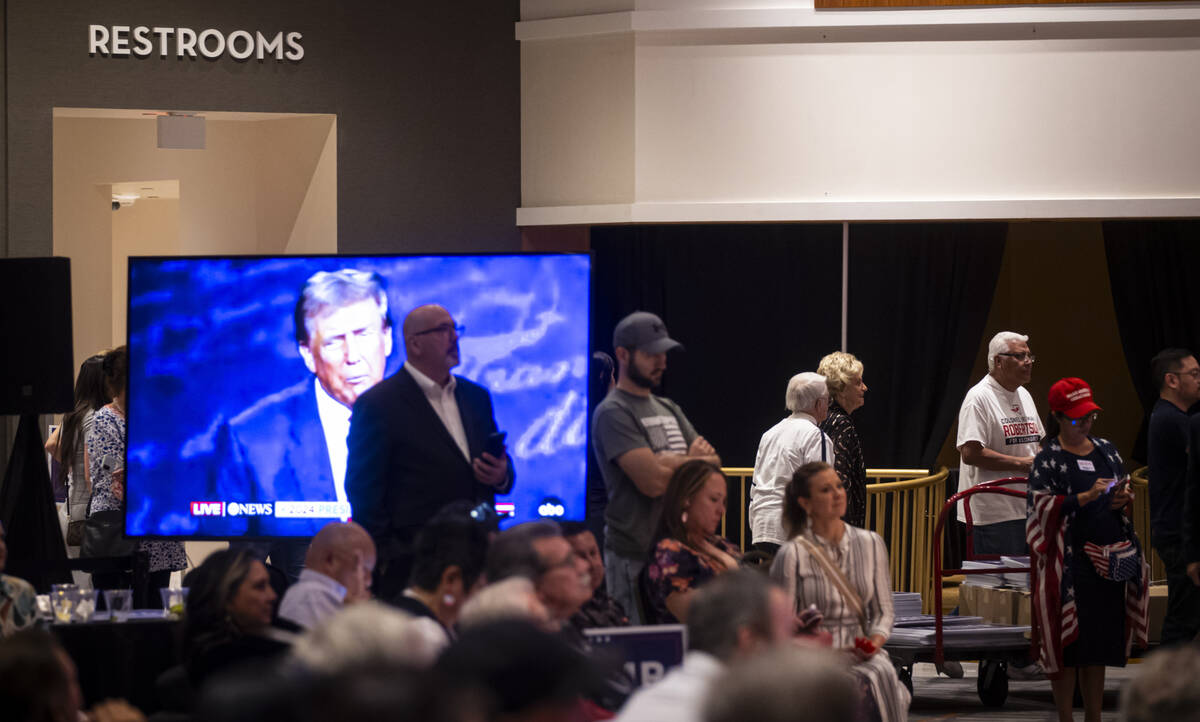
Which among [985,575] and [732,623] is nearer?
[732,623]

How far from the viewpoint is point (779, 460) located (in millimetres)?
6379

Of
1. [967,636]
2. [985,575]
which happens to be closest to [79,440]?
[967,636]

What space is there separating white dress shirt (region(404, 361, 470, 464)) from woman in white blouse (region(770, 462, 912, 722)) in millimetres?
1144

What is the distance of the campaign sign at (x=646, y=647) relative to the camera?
3.79 metres

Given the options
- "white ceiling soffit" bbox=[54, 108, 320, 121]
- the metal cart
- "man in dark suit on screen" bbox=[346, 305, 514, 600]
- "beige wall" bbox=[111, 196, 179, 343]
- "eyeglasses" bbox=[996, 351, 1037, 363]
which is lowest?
the metal cart

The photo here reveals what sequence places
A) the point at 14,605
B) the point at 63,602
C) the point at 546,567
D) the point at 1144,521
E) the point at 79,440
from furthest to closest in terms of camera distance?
1. the point at 1144,521
2. the point at 79,440
3. the point at 63,602
4. the point at 14,605
5. the point at 546,567

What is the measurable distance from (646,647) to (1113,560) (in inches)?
103

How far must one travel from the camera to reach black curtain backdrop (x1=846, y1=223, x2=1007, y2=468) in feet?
28.1

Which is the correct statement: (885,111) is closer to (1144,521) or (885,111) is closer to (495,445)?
(1144,521)

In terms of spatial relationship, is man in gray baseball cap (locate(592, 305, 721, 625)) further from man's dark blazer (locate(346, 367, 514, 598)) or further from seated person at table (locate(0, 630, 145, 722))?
seated person at table (locate(0, 630, 145, 722))

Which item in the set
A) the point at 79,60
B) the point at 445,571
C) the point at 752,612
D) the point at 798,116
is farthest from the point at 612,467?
the point at 79,60

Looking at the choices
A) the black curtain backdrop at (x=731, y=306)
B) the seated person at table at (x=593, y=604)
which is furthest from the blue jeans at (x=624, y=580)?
the black curtain backdrop at (x=731, y=306)

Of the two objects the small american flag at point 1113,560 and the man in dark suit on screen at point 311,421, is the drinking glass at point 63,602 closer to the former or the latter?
the man in dark suit on screen at point 311,421

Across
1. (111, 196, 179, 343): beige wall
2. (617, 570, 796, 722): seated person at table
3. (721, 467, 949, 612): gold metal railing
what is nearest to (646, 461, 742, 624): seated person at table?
(617, 570, 796, 722): seated person at table
